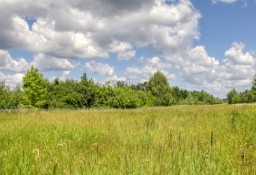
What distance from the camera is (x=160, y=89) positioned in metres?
70.8

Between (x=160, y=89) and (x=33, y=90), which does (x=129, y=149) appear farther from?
(x=160, y=89)

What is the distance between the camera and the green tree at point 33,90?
35.1 meters

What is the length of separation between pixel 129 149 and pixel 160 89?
6737cm

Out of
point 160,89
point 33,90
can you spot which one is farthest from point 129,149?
point 160,89

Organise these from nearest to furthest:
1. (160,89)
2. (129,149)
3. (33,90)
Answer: (129,149), (33,90), (160,89)

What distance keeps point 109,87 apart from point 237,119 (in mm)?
32943

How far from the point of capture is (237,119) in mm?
7738

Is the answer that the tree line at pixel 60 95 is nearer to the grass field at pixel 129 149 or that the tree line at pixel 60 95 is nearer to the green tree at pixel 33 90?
the green tree at pixel 33 90

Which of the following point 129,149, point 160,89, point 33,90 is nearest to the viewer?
point 129,149

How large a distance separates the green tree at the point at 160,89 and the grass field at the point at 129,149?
193 feet

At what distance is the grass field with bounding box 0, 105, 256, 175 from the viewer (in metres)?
2.78

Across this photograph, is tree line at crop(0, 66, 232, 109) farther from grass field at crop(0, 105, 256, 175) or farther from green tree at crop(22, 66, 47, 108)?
grass field at crop(0, 105, 256, 175)

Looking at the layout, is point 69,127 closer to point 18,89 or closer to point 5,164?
point 5,164

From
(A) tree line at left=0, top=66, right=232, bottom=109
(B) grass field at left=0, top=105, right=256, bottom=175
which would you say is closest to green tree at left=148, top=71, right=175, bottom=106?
(A) tree line at left=0, top=66, right=232, bottom=109
